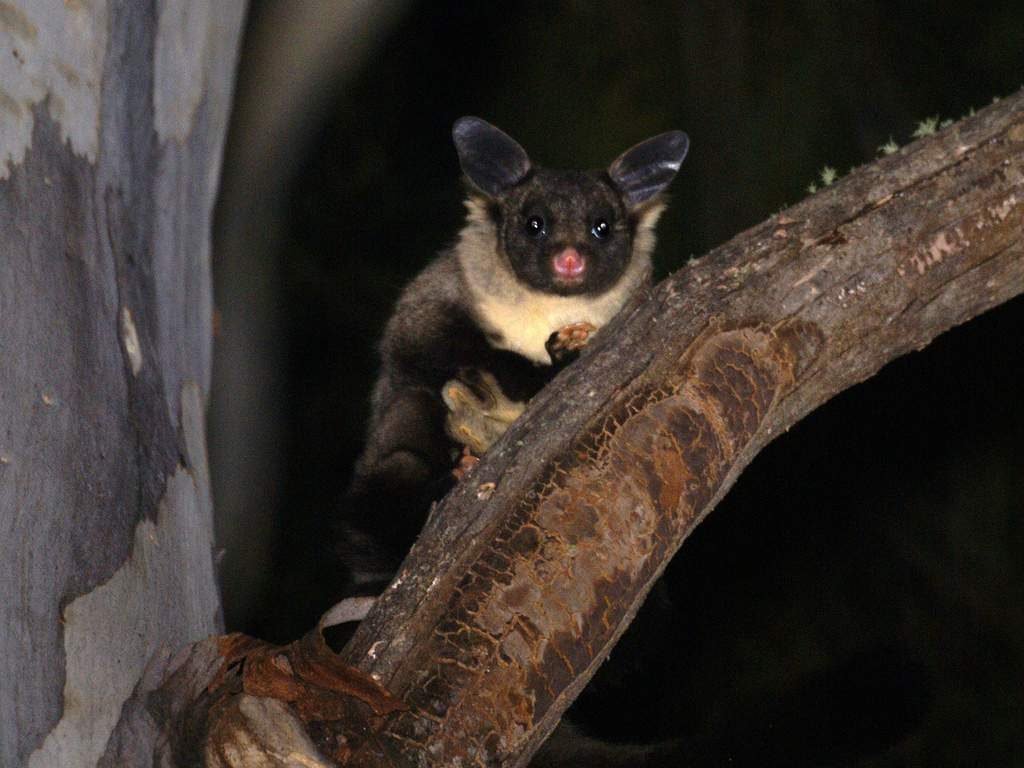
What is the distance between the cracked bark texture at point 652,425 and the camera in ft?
7.18

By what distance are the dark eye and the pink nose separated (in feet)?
0.45

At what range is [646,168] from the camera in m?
3.86

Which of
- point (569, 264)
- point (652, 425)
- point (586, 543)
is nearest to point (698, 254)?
point (569, 264)

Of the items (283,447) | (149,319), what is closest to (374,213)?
(283,447)

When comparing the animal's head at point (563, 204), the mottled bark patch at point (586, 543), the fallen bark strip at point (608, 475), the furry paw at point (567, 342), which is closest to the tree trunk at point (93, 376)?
the fallen bark strip at point (608, 475)

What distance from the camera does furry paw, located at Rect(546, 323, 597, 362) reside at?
10.6 feet

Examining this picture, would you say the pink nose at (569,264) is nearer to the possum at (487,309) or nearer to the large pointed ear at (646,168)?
the possum at (487,309)

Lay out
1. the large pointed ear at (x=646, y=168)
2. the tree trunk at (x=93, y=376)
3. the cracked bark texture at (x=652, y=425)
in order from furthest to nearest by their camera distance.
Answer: the large pointed ear at (x=646, y=168), the cracked bark texture at (x=652, y=425), the tree trunk at (x=93, y=376)

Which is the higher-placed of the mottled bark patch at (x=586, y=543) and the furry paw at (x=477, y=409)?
the furry paw at (x=477, y=409)

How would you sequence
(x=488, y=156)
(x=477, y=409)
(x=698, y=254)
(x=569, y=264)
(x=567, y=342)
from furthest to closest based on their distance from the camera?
1. (x=698, y=254)
2. (x=488, y=156)
3. (x=569, y=264)
4. (x=477, y=409)
5. (x=567, y=342)

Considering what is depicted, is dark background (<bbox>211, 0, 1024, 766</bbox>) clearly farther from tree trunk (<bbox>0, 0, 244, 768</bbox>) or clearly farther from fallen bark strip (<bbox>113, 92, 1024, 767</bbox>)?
fallen bark strip (<bbox>113, 92, 1024, 767</bbox>)

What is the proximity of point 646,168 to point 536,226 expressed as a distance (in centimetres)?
39

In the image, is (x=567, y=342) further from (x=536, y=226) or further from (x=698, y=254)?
(x=698, y=254)

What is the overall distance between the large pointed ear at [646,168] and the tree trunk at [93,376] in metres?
1.38
